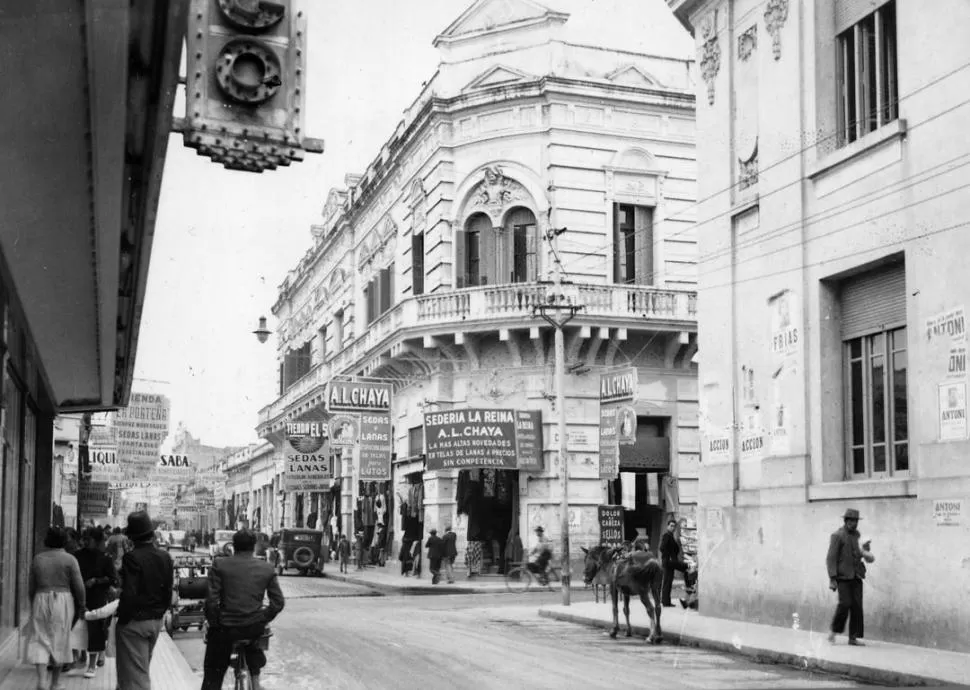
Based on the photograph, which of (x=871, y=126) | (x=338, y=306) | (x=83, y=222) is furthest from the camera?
(x=338, y=306)

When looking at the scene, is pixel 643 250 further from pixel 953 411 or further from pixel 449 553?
pixel 953 411

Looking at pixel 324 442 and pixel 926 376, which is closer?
pixel 926 376

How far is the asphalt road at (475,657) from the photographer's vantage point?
13.6 meters

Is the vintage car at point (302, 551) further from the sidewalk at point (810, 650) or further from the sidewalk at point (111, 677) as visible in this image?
the sidewalk at point (111, 677)

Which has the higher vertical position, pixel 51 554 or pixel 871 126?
pixel 871 126

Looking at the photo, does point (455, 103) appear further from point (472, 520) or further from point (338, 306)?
point (338, 306)

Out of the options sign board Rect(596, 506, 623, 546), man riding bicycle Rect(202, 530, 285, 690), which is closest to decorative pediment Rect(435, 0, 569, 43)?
sign board Rect(596, 506, 623, 546)

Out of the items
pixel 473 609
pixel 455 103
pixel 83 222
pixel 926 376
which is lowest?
pixel 473 609

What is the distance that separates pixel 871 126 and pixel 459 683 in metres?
10.1

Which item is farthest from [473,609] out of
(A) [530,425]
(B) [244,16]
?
(B) [244,16]

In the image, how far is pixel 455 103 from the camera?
35.0m

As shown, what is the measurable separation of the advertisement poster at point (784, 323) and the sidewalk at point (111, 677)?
31.9 feet

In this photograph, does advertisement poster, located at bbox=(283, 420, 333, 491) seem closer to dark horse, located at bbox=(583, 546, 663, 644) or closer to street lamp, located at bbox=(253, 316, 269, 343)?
street lamp, located at bbox=(253, 316, 269, 343)

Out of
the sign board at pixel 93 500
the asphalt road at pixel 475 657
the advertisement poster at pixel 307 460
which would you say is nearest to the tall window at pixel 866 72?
the asphalt road at pixel 475 657
